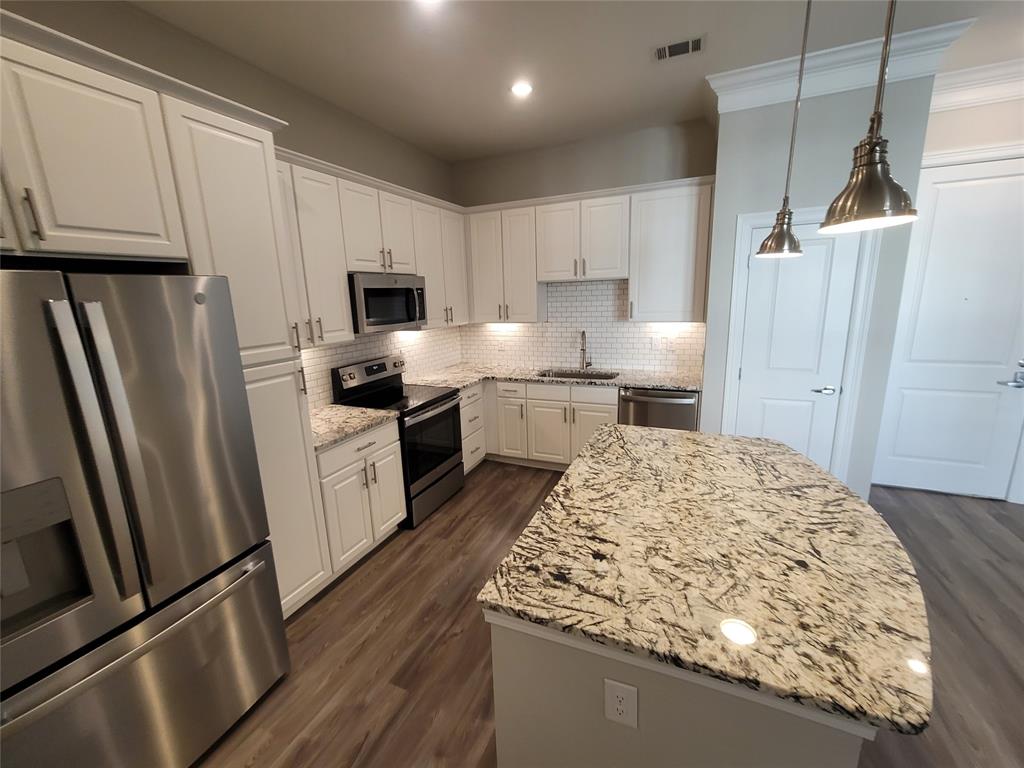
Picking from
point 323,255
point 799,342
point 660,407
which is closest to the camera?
point 323,255

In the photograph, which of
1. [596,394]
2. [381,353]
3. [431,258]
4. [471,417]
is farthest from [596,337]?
[381,353]

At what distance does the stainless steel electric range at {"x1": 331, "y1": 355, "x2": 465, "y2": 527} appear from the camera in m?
2.85

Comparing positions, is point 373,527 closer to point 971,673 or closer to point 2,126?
point 2,126

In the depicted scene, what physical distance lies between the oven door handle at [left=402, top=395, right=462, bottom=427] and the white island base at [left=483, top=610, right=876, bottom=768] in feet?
6.15

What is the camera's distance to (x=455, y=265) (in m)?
3.77

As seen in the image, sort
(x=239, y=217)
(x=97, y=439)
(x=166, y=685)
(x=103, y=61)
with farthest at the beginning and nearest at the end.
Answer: (x=239, y=217) < (x=166, y=685) < (x=103, y=61) < (x=97, y=439)

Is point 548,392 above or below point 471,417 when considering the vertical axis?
above

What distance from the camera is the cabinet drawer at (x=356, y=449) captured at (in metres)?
2.17

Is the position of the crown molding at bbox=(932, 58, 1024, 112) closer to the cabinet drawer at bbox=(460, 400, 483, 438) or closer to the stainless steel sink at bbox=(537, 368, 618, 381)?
the stainless steel sink at bbox=(537, 368, 618, 381)

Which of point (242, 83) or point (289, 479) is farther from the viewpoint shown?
point (242, 83)

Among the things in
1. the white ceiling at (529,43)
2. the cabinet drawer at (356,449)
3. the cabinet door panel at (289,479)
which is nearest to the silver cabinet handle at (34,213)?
the cabinet door panel at (289,479)

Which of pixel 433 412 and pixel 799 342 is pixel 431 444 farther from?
pixel 799 342

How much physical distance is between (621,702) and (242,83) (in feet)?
11.0

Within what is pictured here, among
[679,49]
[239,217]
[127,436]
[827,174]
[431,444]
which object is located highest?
[679,49]
